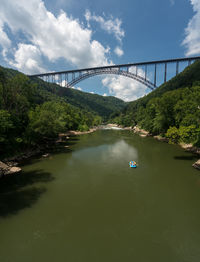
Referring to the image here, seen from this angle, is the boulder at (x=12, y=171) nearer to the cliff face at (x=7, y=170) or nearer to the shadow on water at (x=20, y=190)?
the cliff face at (x=7, y=170)

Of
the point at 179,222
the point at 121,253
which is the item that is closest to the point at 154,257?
the point at 121,253

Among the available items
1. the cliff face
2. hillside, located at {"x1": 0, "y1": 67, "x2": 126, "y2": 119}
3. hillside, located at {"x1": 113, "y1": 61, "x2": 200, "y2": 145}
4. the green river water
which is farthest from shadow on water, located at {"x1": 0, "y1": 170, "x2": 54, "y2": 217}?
hillside, located at {"x1": 0, "y1": 67, "x2": 126, "y2": 119}

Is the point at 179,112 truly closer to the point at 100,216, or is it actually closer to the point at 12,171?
the point at 100,216

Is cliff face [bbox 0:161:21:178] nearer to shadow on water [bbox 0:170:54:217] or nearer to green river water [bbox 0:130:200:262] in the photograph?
shadow on water [bbox 0:170:54:217]

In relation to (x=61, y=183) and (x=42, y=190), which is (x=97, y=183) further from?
(x=42, y=190)

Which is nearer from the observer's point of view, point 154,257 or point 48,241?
point 154,257

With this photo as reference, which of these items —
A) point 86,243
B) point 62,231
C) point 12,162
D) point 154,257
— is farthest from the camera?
point 12,162

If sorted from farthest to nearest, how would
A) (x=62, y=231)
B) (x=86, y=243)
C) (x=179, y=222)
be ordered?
(x=179, y=222) < (x=62, y=231) < (x=86, y=243)

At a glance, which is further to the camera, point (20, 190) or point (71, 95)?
point (71, 95)

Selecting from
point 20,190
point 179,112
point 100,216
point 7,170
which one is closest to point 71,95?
point 179,112
